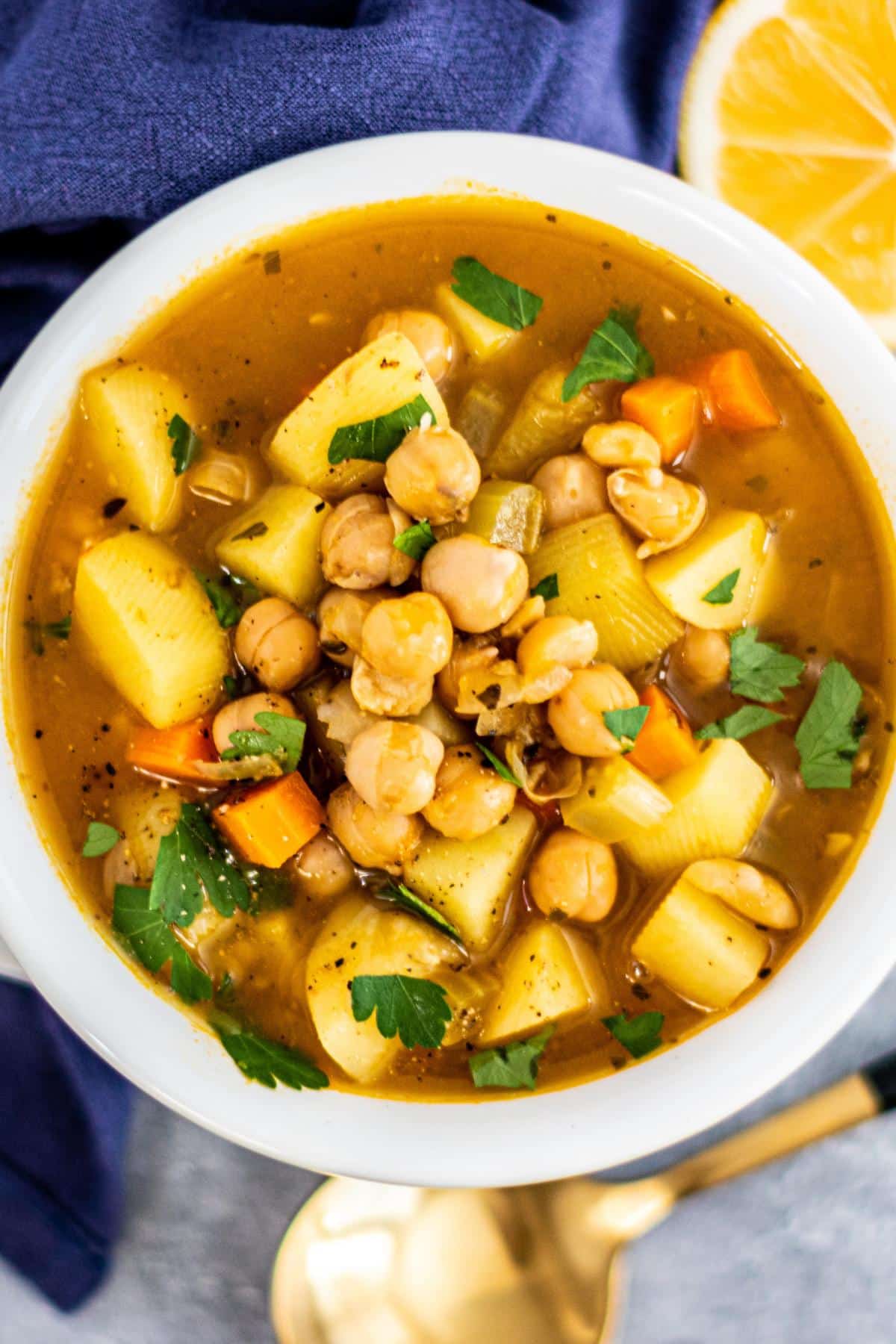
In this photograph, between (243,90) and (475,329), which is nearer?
(475,329)

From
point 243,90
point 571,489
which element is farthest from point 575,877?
point 243,90

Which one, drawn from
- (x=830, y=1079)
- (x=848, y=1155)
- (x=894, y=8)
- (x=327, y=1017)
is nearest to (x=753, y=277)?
(x=894, y=8)

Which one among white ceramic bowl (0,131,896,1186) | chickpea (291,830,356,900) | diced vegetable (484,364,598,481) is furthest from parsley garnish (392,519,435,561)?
white ceramic bowl (0,131,896,1186)

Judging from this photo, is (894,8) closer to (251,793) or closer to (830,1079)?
(251,793)

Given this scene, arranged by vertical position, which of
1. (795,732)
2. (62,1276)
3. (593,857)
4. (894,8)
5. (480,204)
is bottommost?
(62,1276)

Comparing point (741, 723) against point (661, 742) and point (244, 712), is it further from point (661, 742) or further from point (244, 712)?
point (244, 712)

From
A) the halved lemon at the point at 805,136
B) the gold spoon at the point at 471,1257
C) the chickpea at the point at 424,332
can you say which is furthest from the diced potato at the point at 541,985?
the halved lemon at the point at 805,136
